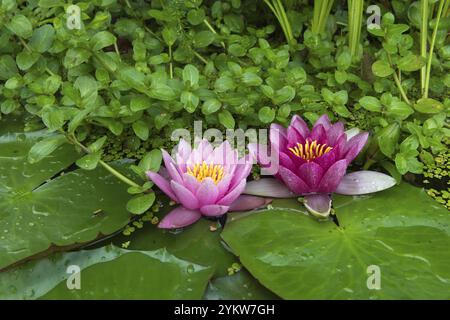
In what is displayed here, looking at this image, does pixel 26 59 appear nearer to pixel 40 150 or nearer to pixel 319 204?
pixel 40 150

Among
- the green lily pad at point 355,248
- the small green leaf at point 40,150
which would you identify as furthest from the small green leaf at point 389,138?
the small green leaf at point 40,150

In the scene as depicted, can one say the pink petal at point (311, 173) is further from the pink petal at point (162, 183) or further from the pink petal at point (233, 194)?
the pink petal at point (162, 183)

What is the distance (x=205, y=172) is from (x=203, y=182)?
4.2 inches

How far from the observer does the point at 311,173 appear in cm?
150

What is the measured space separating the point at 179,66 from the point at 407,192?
912 millimetres

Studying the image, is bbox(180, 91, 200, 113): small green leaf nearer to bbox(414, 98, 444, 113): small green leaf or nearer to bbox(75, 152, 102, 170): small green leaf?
bbox(75, 152, 102, 170): small green leaf

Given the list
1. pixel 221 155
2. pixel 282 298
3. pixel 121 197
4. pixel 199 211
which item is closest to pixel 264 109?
pixel 221 155

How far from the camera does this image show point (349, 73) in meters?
1.92

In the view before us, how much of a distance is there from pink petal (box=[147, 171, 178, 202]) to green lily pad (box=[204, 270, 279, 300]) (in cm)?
27

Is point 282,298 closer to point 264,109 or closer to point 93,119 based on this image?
point 264,109

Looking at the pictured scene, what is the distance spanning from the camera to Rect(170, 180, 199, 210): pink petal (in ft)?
4.67

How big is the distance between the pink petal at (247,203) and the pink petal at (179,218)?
0.34 feet

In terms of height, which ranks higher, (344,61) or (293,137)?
(344,61)

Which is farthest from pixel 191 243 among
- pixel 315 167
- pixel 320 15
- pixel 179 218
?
pixel 320 15
